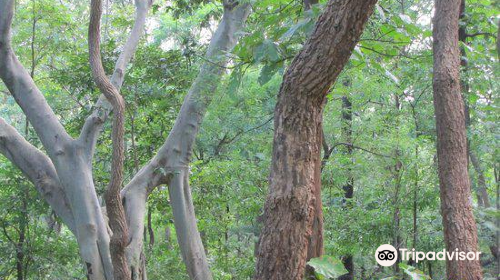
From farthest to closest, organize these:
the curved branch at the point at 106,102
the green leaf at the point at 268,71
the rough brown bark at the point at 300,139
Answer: the curved branch at the point at 106,102 → the green leaf at the point at 268,71 → the rough brown bark at the point at 300,139

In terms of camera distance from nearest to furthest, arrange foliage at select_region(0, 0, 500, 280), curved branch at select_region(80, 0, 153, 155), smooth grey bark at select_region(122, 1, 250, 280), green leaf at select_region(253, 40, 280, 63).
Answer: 1. green leaf at select_region(253, 40, 280, 63)
2. curved branch at select_region(80, 0, 153, 155)
3. smooth grey bark at select_region(122, 1, 250, 280)
4. foliage at select_region(0, 0, 500, 280)

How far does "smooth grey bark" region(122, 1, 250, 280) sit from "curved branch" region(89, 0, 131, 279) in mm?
1720

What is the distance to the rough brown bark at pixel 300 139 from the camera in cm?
244

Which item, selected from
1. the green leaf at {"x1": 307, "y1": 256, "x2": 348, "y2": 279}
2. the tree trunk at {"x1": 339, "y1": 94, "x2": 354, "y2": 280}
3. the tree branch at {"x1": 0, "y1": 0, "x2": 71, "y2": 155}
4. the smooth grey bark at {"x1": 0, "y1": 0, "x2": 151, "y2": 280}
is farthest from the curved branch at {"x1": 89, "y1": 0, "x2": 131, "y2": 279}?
the tree trunk at {"x1": 339, "y1": 94, "x2": 354, "y2": 280}

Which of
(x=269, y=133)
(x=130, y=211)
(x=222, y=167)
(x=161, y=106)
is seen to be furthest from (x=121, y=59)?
(x=269, y=133)

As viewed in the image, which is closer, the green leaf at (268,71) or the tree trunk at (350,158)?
the green leaf at (268,71)

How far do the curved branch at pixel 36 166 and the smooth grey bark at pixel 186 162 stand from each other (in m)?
0.77

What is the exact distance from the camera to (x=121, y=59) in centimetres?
668

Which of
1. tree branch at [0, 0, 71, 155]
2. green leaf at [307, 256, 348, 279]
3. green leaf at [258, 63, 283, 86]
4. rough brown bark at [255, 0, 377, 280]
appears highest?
tree branch at [0, 0, 71, 155]

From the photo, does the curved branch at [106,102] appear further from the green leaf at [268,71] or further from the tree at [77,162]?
the green leaf at [268,71]

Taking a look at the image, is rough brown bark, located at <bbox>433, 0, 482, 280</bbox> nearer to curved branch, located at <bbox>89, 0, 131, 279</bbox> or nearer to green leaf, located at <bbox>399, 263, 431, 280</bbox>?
green leaf, located at <bbox>399, 263, 431, 280</bbox>

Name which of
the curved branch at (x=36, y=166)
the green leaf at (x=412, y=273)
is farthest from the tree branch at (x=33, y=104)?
the green leaf at (x=412, y=273)

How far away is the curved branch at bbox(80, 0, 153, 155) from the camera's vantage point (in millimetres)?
6145

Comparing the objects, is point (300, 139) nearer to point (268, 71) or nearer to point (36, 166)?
point (268, 71)
